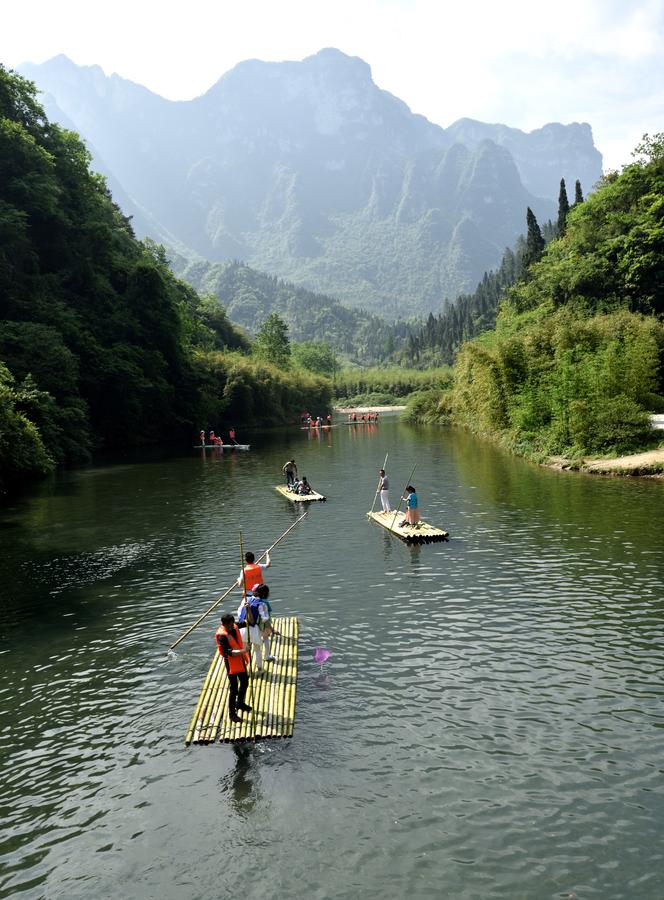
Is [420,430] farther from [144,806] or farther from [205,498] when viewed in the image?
[144,806]

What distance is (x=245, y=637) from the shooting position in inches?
618

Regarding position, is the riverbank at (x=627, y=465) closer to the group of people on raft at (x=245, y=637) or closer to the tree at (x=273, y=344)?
the group of people on raft at (x=245, y=637)

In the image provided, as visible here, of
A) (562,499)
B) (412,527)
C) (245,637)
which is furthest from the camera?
(562,499)

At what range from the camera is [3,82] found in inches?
2879

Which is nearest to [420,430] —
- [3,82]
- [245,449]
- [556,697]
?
[245,449]

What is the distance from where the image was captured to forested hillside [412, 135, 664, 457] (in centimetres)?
4838

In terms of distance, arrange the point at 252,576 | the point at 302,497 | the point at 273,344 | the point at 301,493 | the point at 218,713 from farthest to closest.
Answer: the point at 273,344, the point at 301,493, the point at 302,497, the point at 252,576, the point at 218,713

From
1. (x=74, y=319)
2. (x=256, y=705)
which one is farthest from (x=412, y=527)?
(x=74, y=319)

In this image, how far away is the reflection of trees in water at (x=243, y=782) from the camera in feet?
37.7

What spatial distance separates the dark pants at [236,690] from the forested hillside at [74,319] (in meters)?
40.3

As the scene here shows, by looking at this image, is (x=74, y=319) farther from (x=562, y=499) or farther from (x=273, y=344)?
(x=273, y=344)

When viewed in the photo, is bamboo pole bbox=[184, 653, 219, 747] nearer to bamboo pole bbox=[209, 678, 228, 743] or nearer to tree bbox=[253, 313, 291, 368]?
bamboo pole bbox=[209, 678, 228, 743]

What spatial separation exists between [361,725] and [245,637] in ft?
11.6

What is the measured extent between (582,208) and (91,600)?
82.5m
